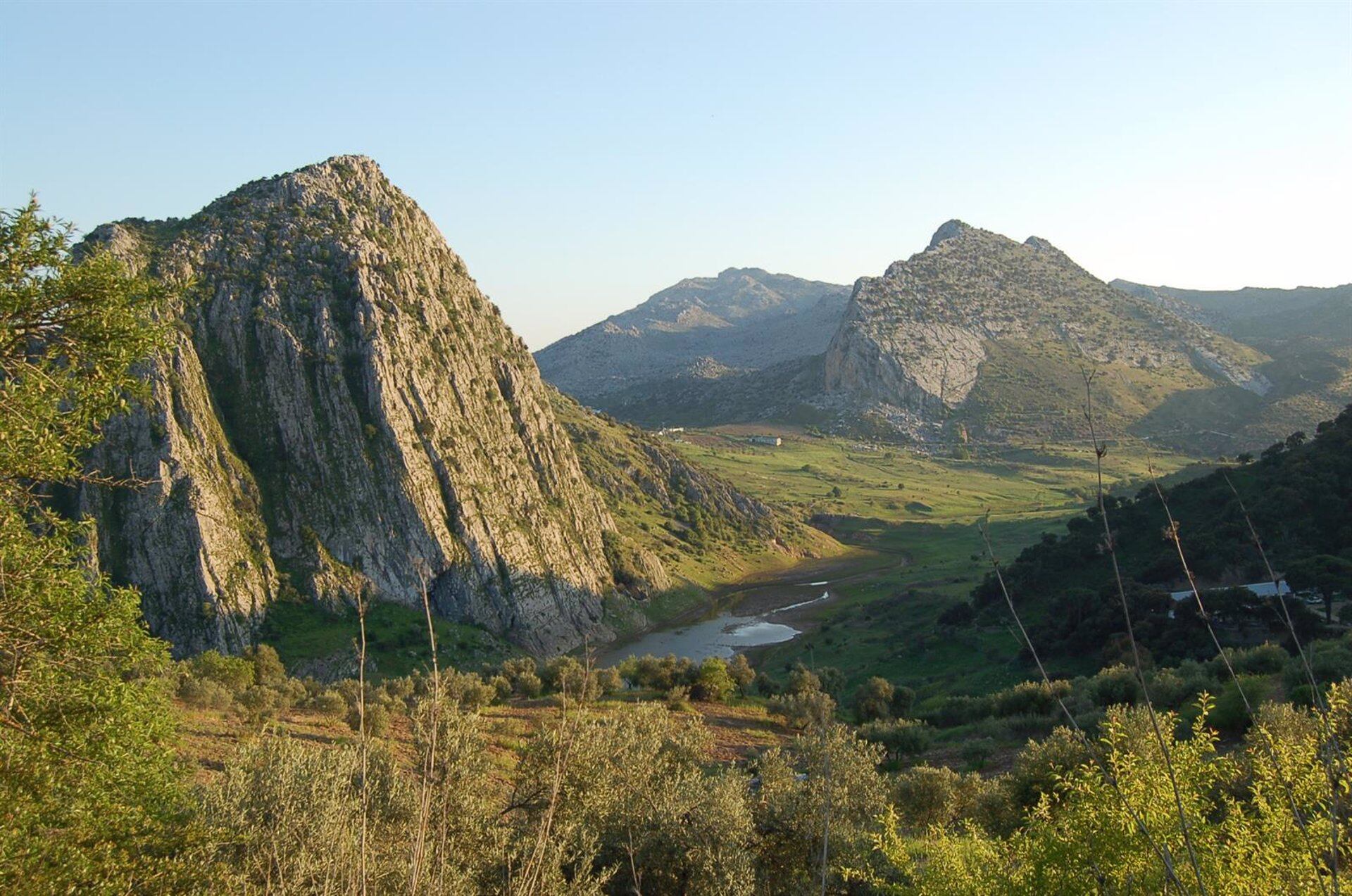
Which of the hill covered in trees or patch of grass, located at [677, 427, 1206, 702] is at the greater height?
the hill covered in trees

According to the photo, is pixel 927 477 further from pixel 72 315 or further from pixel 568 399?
pixel 72 315

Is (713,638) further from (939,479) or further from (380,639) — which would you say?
(939,479)

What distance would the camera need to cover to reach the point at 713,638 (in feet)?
278

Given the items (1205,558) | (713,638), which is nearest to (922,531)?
(713,638)

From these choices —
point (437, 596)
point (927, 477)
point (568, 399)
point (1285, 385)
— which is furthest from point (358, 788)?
point (1285, 385)

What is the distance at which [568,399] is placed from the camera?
525ft

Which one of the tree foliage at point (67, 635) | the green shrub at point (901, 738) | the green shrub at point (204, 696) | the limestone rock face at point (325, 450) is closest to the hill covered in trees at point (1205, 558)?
the green shrub at point (901, 738)

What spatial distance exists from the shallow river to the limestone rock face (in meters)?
5.82

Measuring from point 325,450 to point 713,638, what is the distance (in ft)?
140

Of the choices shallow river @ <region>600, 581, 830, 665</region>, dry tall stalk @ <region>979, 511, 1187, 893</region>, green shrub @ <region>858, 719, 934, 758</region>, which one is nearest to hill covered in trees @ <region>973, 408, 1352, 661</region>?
green shrub @ <region>858, 719, 934, 758</region>

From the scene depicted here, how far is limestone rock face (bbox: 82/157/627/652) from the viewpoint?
7250 cm

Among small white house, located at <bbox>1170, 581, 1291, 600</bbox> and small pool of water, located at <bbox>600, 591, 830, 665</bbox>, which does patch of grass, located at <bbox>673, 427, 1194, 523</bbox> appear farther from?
small white house, located at <bbox>1170, 581, 1291, 600</bbox>

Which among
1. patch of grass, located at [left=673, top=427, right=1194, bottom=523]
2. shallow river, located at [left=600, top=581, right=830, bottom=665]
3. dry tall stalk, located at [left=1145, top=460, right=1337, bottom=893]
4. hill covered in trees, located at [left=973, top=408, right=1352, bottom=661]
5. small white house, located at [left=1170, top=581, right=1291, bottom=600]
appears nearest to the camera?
dry tall stalk, located at [left=1145, top=460, right=1337, bottom=893]

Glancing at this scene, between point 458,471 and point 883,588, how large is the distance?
49.2 m
